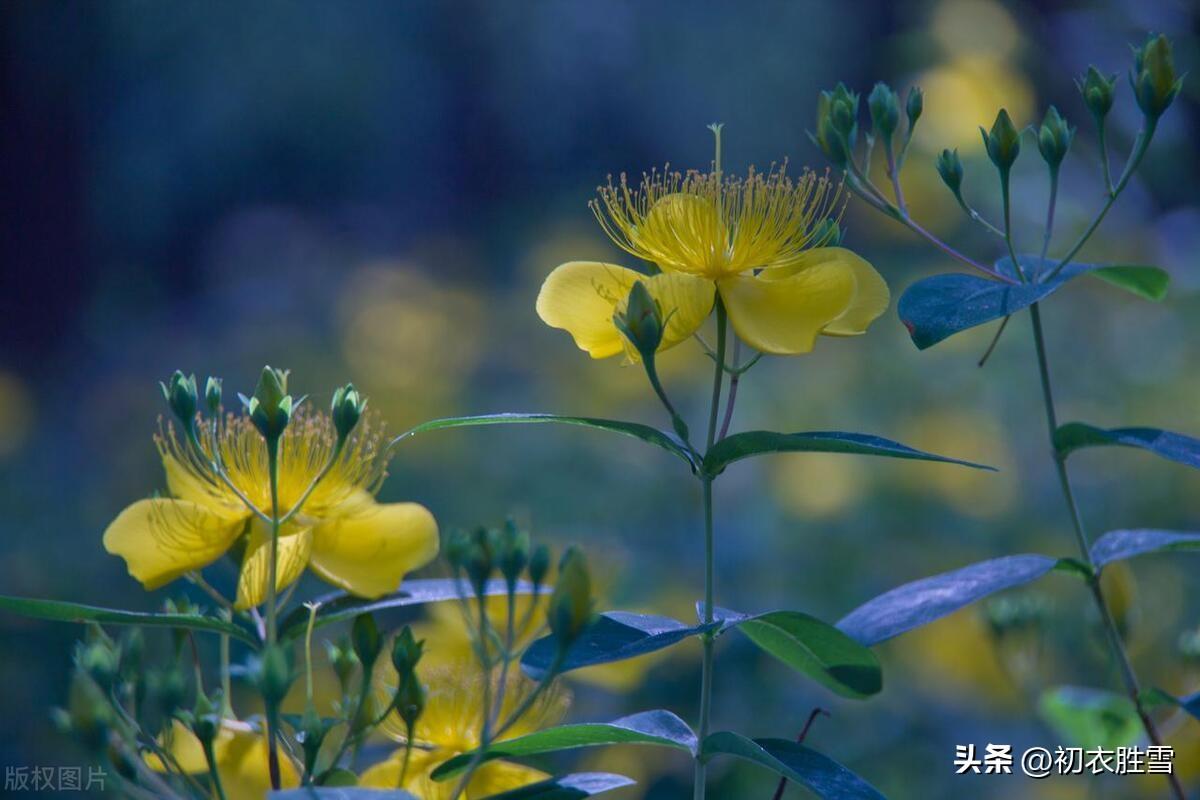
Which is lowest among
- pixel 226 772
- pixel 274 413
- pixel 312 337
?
pixel 226 772

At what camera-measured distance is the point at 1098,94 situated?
2.38 feet

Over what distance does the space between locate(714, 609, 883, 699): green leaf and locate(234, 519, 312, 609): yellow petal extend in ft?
0.75

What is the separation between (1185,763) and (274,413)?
2.69ft

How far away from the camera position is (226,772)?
661 mm

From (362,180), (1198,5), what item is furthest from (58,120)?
(1198,5)

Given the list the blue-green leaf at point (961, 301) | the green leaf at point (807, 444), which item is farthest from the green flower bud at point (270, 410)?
the blue-green leaf at point (961, 301)

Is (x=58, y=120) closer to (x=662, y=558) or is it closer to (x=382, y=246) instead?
(x=382, y=246)

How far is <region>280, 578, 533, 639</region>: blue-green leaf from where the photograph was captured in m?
0.66

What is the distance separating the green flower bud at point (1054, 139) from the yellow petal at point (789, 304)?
0.14 metres

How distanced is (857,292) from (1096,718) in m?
0.49

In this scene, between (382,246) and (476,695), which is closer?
(476,695)

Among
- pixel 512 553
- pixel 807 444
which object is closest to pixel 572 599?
pixel 512 553

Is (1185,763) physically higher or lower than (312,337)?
lower

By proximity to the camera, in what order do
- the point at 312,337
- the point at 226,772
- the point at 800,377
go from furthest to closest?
the point at 312,337
the point at 800,377
the point at 226,772
